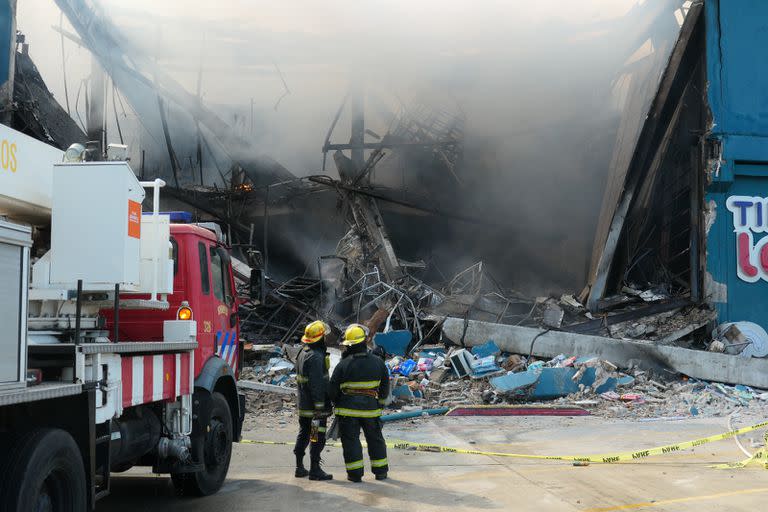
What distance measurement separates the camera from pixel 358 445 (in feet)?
23.0

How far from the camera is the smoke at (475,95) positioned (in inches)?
747

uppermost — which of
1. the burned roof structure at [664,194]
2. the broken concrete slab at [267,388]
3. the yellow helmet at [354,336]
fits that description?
the burned roof structure at [664,194]

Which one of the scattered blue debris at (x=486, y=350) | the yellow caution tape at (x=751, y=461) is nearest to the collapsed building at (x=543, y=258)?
the scattered blue debris at (x=486, y=350)

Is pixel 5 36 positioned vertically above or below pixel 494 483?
above

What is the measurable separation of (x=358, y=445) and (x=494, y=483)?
117 centimetres

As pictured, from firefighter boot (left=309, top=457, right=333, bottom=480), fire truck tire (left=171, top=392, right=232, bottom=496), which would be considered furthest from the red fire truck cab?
firefighter boot (left=309, top=457, right=333, bottom=480)

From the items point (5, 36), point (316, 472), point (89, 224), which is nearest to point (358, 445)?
point (316, 472)

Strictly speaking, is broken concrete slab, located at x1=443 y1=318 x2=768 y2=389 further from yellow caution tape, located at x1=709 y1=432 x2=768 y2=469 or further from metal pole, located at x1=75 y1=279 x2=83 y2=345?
metal pole, located at x1=75 y1=279 x2=83 y2=345

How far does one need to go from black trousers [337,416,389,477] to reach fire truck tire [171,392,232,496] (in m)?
0.97

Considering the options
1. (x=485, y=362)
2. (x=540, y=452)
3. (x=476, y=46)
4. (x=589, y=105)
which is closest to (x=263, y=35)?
(x=476, y=46)

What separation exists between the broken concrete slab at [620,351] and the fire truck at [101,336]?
305 inches

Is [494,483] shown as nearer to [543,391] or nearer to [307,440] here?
[307,440]

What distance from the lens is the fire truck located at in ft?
12.0

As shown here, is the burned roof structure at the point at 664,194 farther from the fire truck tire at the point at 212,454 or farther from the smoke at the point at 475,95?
the fire truck tire at the point at 212,454
